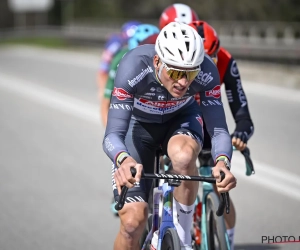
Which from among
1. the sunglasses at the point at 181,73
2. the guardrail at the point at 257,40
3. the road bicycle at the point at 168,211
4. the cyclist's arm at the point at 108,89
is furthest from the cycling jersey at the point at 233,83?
the guardrail at the point at 257,40

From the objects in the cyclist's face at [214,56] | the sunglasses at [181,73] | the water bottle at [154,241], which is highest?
the cyclist's face at [214,56]

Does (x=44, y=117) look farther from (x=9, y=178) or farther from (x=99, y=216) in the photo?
(x=99, y=216)

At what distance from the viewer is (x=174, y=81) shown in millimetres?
4473

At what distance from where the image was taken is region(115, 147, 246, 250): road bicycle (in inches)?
168

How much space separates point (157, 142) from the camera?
5078 millimetres

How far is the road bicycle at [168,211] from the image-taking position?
4.27 meters

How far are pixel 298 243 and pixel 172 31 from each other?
2.57 m

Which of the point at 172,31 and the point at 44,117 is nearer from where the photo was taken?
the point at 172,31

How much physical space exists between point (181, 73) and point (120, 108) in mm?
477

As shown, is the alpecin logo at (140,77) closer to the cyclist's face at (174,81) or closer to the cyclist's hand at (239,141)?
the cyclist's face at (174,81)

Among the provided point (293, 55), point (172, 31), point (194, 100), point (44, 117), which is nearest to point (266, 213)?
point (194, 100)

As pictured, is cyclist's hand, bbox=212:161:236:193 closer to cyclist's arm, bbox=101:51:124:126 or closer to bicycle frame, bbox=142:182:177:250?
bicycle frame, bbox=142:182:177:250

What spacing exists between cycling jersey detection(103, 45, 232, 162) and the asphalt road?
1845mm

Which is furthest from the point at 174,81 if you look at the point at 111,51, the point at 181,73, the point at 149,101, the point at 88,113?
the point at 88,113
